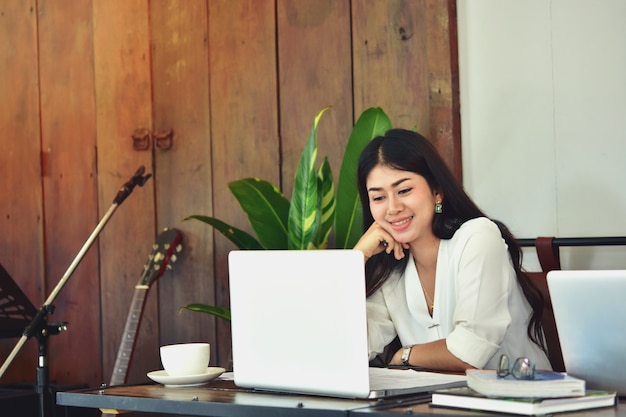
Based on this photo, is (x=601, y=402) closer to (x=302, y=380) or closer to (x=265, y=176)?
(x=302, y=380)

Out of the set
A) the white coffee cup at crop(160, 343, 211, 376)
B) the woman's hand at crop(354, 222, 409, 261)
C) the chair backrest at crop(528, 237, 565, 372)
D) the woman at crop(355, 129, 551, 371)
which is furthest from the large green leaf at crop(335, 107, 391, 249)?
the white coffee cup at crop(160, 343, 211, 376)

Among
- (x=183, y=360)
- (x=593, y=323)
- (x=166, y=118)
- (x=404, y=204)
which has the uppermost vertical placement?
(x=166, y=118)

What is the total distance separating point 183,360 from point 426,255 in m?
0.87

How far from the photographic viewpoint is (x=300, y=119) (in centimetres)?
338

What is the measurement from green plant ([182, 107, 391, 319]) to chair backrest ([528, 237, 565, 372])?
568 mm

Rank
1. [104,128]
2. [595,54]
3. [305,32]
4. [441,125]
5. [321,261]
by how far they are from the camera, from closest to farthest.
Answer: [321,261]
[595,54]
[441,125]
[305,32]
[104,128]

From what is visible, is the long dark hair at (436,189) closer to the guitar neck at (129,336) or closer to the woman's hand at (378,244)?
the woman's hand at (378,244)

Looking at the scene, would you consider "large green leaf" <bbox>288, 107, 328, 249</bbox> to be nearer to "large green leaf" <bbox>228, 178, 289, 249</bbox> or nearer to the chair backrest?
"large green leaf" <bbox>228, 178, 289, 249</bbox>

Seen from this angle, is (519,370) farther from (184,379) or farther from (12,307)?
(12,307)

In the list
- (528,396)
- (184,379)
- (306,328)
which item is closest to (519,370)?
(528,396)

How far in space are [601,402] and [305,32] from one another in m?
2.14

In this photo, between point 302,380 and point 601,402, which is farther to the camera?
point 302,380

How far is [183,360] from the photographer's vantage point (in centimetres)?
199

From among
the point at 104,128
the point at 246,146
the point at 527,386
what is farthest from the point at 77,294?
the point at 527,386
